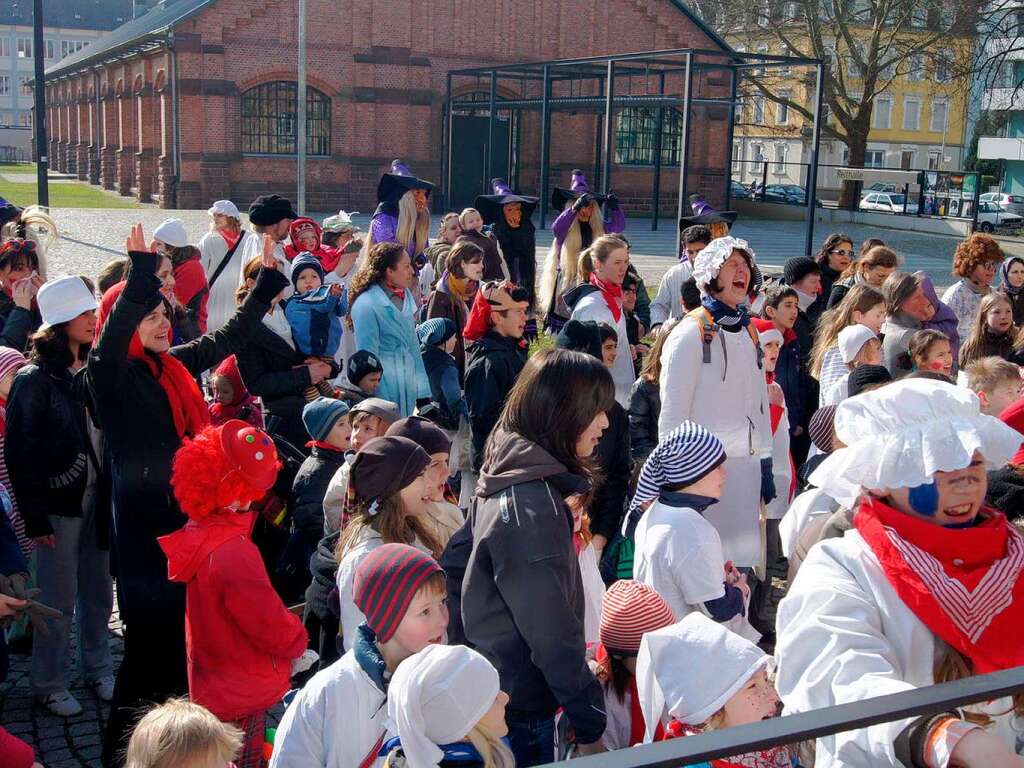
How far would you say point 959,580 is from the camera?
2.39 meters

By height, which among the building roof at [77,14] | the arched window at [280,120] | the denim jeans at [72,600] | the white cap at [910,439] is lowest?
the denim jeans at [72,600]

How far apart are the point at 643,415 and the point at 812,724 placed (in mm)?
4325

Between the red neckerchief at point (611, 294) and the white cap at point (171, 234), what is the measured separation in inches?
113

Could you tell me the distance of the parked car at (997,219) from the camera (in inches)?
1581

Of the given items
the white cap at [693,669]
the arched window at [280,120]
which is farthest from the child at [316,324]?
the arched window at [280,120]

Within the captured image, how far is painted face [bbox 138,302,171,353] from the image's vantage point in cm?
446

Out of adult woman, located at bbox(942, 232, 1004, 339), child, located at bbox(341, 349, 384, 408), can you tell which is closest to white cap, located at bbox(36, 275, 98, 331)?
child, located at bbox(341, 349, 384, 408)

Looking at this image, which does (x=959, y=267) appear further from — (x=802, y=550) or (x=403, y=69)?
(x=403, y=69)

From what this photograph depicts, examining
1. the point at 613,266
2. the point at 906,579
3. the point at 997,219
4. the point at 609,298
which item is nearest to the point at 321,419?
the point at 609,298

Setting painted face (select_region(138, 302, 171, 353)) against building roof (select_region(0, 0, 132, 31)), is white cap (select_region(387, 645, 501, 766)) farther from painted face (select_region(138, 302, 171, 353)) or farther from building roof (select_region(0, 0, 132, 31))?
building roof (select_region(0, 0, 132, 31))

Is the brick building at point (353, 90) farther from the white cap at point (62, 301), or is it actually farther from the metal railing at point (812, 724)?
the metal railing at point (812, 724)

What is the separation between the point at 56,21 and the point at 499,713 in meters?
99.8

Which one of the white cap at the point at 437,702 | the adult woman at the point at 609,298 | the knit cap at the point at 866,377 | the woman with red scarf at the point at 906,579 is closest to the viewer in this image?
the woman with red scarf at the point at 906,579

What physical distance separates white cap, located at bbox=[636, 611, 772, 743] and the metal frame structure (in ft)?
47.0
